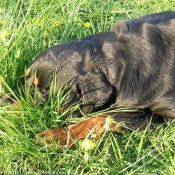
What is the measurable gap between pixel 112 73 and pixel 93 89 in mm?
186

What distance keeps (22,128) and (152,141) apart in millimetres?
893

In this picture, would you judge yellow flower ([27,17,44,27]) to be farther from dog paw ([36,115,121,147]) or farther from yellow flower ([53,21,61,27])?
dog paw ([36,115,121,147])

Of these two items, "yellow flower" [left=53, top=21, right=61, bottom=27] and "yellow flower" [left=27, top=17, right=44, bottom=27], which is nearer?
"yellow flower" [left=27, top=17, right=44, bottom=27]

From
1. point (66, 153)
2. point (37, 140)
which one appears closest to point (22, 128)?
point (37, 140)

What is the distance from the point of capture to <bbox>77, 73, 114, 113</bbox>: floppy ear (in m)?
2.74

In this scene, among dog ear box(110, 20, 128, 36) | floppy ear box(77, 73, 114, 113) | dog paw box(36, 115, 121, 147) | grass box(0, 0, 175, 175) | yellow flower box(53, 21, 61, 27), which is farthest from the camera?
yellow flower box(53, 21, 61, 27)

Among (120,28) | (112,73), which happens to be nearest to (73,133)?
(112,73)

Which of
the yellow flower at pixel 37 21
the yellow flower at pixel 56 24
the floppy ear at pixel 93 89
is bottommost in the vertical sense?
the floppy ear at pixel 93 89

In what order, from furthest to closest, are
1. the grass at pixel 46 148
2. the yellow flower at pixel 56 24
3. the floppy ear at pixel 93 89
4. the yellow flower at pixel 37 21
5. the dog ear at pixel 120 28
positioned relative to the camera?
the yellow flower at pixel 56 24 → the yellow flower at pixel 37 21 → the dog ear at pixel 120 28 → the floppy ear at pixel 93 89 → the grass at pixel 46 148

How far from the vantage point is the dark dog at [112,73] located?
9.03 feet

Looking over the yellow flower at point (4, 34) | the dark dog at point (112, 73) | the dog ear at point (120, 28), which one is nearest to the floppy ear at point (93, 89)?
the dark dog at point (112, 73)

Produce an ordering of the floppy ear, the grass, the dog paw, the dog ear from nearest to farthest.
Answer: the grass < the dog paw < the floppy ear < the dog ear

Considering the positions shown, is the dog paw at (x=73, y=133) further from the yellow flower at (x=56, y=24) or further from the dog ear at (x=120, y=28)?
the yellow flower at (x=56, y=24)

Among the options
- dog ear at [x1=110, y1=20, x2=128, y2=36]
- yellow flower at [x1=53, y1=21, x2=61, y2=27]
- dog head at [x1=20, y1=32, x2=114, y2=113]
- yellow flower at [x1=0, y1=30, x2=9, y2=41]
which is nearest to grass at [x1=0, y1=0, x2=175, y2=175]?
yellow flower at [x1=0, y1=30, x2=9, y2=41]
